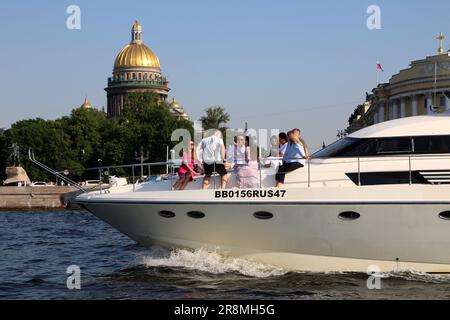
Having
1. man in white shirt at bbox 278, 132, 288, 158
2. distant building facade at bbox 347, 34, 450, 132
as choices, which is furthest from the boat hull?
distant building facade at bbox 347, 34, 450, 132

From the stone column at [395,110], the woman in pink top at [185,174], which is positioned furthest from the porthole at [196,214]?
the stone column at [395,110]

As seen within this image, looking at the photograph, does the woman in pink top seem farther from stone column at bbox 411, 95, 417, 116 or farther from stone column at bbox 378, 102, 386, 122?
stone column at bbox 378, 102, 386, 122

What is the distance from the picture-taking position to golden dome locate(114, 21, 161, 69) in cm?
14100

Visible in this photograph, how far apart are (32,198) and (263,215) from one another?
4186 cm

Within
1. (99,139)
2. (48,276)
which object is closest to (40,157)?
(99,139)

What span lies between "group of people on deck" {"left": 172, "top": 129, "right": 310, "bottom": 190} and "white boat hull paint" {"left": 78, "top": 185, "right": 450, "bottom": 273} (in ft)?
2.07

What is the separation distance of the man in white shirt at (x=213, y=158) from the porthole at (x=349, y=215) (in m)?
2.24

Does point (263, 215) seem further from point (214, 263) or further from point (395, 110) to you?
point (395, 110)

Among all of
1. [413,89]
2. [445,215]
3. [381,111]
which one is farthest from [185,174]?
[381,111]

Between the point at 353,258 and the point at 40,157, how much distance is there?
2804 inches

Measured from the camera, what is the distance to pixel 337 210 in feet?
39.8
